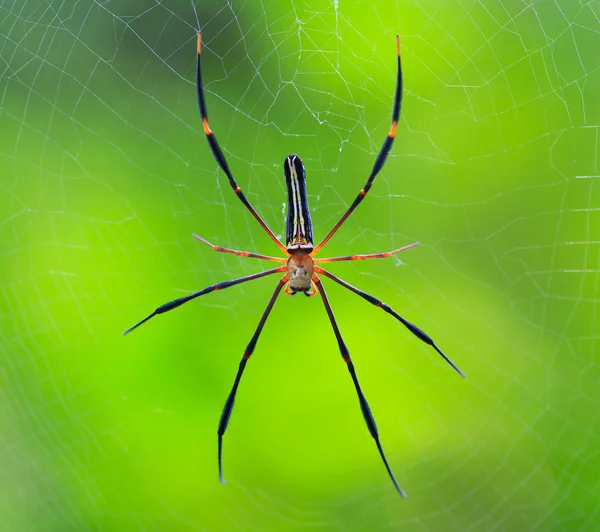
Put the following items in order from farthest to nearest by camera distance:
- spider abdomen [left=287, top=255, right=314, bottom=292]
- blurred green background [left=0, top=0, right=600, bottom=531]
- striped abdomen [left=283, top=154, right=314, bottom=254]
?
blurred green background [left=0, top=0, right=600, bottom=531], spider abdomen [left=287, top=255, right=314, bottom=292], striped abdomen [left=283, top=154, right=314, bottom=254]

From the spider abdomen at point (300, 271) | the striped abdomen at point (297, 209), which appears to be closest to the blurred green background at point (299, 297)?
the spider abdomen at point (300, 271)

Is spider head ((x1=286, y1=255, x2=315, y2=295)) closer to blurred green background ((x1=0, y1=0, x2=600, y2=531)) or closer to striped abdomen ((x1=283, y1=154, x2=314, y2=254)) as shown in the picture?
striped abdomen ((x1=283, y1=154, x2=314, y2=254))

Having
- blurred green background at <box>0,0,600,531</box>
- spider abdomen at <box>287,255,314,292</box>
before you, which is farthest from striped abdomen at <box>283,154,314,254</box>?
blurred green background at <box>0,0,600,531</box>

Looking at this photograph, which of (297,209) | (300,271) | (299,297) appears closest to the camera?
(297,209)

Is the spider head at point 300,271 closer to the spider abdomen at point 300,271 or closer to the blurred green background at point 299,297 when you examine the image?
the spider abdomen at point 300,271

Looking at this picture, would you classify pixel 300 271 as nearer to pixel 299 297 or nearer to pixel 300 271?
pixel 300 271

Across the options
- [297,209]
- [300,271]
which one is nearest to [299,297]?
[300,271]
